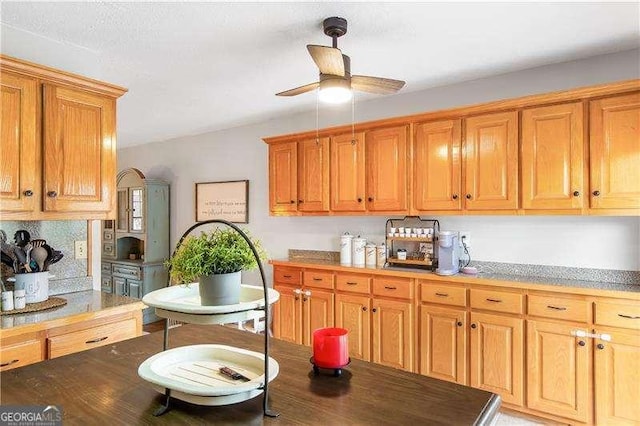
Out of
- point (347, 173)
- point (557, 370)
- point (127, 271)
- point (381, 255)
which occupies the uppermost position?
point (347, 173)

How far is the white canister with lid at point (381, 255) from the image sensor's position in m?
3.61

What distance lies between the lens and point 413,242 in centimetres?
358

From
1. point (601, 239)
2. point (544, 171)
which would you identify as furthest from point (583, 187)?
point (601, 239)

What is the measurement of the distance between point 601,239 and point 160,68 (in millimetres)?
3524

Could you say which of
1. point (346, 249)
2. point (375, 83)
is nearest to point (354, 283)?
point (346, 249)

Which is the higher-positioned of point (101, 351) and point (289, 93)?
point (289, 93)

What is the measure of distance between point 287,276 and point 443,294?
1.56 meters

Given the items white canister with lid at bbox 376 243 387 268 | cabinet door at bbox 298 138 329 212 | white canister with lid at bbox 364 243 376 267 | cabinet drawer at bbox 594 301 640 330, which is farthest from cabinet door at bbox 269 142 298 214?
cabinet drawer at bbox 594 301 640 330

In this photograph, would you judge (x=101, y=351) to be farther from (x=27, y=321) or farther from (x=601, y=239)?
(x=601, y=239)

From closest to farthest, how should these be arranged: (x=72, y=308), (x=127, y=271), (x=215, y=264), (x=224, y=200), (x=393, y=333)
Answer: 1. (x=215, y=264)
2. (x=72, y=308)
3. (x=393, y=333)
4. (x=224, y=200)
5. (x=127, y=271)

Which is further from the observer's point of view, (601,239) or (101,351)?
(601,239)

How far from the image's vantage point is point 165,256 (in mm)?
5617

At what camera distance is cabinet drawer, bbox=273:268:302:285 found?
12.5 ft

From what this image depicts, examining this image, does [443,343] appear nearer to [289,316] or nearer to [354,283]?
[354,283]
